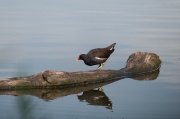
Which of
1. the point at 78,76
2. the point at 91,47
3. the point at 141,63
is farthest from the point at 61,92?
the point at 91,47

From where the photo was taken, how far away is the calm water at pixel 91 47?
903cm

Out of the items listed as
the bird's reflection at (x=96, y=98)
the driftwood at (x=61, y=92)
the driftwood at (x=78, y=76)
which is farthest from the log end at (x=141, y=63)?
the bird's reflection at (x=96, y=98)

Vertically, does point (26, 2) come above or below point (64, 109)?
above

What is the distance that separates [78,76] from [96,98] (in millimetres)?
690

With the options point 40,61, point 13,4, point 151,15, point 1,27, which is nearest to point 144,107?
point 40,61

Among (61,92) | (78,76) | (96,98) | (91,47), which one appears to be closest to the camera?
(96,98)

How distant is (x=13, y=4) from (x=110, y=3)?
14.1ft

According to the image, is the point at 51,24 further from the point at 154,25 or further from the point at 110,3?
the point at 110,3

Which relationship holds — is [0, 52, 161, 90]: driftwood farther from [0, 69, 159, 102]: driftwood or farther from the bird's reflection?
the bird's reflection

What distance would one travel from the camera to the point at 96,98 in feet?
33.0

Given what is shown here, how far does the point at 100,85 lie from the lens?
10.9m

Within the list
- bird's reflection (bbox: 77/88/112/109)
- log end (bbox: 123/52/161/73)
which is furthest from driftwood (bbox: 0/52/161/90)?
bird's reflection (bbox: 77/88/112/109)

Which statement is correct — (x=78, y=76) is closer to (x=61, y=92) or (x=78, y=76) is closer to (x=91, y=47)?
(x=61, y=92)

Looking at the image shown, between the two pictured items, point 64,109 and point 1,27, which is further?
point 1,27
